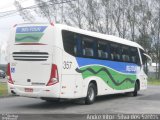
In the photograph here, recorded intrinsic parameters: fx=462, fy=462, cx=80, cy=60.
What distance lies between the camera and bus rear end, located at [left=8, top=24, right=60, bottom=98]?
60.1 feet

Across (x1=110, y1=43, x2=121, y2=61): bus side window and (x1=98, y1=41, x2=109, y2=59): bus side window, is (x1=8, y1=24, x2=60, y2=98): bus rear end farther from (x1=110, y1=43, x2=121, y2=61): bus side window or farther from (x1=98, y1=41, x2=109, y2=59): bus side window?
(x1=110, y1=43, x2=121, y2=61): bus side window

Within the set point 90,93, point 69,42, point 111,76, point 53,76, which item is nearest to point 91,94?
point 90,93

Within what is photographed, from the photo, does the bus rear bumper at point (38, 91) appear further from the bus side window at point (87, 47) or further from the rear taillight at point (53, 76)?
the bus side window at point (87, 47)

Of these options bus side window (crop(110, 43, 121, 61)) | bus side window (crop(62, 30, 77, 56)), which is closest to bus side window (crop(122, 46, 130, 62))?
bus side window (crop(110, 43, 121, 61))

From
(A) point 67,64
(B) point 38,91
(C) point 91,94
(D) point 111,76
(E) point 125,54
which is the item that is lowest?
(C) point 91,94

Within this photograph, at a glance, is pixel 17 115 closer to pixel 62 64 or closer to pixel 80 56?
pixel 62 64

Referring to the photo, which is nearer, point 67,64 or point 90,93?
point 67,64

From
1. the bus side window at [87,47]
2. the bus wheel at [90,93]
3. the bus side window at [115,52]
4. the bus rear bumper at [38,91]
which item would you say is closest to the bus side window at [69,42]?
the bus side window at [87,47]

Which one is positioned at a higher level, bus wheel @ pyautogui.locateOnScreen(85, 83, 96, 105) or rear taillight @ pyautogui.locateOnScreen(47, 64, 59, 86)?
rear taillight @ pyautogui.locateOnScreen(47, 64, 59, 86)

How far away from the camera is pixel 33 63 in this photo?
18.7 metres

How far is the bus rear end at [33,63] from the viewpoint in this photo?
60.1 ft

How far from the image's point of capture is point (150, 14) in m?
73.6

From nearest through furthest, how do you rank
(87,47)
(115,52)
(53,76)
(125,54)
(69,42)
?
(53,76)
(69,42)
(87,47)
(115,52)
(125,54)

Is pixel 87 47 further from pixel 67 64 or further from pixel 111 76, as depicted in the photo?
pixel 111 76
